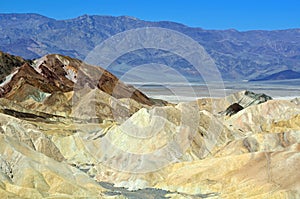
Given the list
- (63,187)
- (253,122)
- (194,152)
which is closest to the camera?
(63,187)

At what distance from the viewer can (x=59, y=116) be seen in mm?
150375

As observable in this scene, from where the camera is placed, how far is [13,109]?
491ft

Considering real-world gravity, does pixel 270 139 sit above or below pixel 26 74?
below

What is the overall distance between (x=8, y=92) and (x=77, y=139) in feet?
250

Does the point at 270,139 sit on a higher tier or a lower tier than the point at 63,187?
higher

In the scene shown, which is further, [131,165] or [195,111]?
[195,111]

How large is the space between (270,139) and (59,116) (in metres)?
73.1

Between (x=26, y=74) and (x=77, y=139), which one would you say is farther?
(x=26, y=74)

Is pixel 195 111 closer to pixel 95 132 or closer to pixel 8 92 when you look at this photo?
pixel 95 132

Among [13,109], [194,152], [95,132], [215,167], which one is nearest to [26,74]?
[13,109]

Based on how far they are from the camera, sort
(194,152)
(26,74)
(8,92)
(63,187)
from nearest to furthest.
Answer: (63,187)
(194,152)
(8,92)
(26,74)

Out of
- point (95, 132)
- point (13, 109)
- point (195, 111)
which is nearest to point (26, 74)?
point (13, 109)

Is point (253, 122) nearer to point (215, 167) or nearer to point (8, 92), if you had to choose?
point (215, 167)

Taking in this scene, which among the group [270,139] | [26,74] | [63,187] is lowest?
[63,187]
